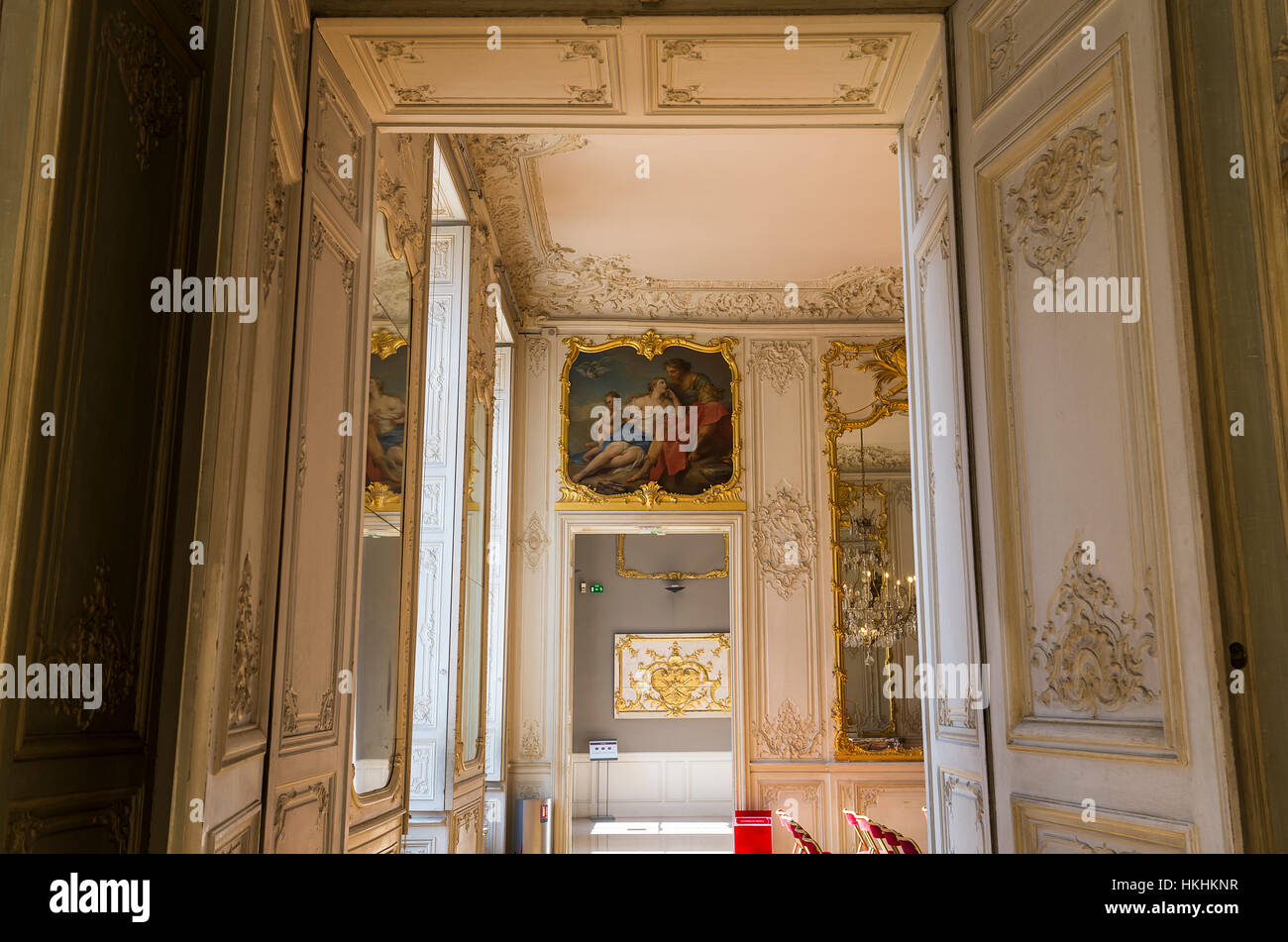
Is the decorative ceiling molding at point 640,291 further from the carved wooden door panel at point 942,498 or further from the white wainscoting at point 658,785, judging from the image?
the white wainscoting at point 658,785

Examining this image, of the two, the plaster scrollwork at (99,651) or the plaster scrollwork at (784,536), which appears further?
the plaster scrollwork at (784,536)

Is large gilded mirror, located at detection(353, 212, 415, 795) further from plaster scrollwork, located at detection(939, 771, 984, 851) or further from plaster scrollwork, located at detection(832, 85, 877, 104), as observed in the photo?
plaster scrollwork, located at detection(939, 771, 984, 851)

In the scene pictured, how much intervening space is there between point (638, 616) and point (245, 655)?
10844 mm

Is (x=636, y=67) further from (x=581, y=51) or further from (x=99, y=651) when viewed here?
(x=99, y=651)

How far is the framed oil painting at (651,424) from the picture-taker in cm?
877

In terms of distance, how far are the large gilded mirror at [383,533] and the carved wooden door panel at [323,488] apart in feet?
0.99

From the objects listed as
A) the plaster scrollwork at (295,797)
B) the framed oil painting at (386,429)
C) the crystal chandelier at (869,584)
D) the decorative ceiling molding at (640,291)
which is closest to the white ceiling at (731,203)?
the decorative ceiling molding at (640,291)

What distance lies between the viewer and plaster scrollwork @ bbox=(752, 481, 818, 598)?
868cm

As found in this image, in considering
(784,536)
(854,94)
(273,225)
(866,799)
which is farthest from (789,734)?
(273,225)

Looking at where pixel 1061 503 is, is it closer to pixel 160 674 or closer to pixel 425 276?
pixel 160 674

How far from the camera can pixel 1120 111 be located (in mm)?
2234

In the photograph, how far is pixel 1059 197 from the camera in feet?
8.14

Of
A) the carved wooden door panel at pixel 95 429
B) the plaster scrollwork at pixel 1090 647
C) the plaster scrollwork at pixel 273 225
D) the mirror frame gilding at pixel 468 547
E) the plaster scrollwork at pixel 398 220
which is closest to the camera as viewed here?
the carved wooden door panel at pixel 95 429

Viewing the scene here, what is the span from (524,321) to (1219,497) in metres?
7.42
